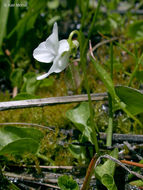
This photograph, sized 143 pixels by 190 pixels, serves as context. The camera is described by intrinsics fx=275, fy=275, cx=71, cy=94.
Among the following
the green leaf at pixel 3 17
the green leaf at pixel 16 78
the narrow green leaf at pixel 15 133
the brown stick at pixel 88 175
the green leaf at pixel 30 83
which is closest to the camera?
the brown stick at pixel 88 175

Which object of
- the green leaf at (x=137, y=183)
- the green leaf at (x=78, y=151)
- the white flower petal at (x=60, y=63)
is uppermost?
the white flower petal at (x=60, y=63)

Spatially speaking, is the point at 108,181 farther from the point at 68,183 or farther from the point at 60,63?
the point at 60,63

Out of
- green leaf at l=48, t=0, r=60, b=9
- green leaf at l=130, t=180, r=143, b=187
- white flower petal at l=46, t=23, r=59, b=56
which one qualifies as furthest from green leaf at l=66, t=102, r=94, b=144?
green leaf at l=48, t=0, r=60, b=9

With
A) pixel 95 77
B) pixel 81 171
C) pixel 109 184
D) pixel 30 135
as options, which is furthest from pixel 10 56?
pixel 109 184

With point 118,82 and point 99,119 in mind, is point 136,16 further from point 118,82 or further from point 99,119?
point 99,119

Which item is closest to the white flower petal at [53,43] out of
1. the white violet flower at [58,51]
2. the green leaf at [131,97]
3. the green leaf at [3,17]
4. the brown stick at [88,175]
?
the white violet flower at [58,51]

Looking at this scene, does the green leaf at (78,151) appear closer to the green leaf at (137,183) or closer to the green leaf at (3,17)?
the green leaf at (137,183)

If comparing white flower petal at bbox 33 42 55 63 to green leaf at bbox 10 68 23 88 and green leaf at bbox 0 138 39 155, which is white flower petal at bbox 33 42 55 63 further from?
green leaf at bbox 10 68 23 88

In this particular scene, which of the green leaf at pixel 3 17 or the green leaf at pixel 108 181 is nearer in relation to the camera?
the green leaf at pixel 108 181
